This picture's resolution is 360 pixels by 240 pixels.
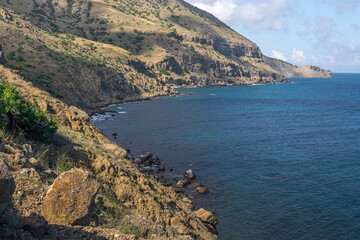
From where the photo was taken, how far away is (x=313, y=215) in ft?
97.1

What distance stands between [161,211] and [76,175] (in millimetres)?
9721

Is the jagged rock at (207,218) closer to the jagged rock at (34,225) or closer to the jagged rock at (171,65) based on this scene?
the jagged rock at (34,225)

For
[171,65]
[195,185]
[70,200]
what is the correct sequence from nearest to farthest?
1. [70,200]
2. [195,185]
3. [171,65]

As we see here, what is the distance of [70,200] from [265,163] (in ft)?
128

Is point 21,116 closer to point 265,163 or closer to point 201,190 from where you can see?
point 201,190

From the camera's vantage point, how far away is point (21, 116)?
16531mm

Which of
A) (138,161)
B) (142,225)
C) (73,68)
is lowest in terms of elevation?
(138,161)

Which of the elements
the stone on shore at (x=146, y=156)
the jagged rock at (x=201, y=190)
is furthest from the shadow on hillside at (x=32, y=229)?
the stone on shore at (x=146, y=156)

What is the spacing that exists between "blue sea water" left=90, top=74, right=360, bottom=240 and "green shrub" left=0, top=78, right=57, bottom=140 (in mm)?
17923

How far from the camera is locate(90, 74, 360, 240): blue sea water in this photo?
92.9ft

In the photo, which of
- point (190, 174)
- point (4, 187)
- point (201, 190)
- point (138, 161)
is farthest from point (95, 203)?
point (138, 161)

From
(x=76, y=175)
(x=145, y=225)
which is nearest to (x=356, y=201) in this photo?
(x=145, y=225)

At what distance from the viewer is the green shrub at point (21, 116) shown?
15.8 metres

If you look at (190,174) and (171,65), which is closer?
(190,174)
